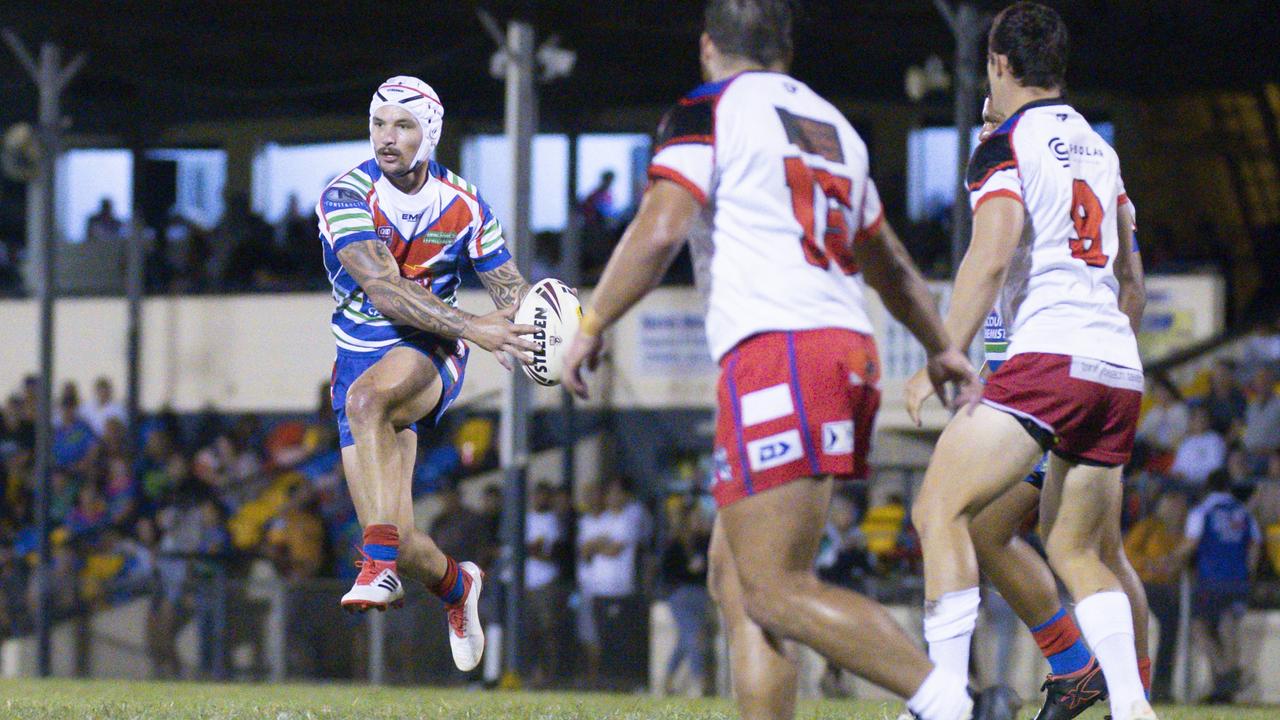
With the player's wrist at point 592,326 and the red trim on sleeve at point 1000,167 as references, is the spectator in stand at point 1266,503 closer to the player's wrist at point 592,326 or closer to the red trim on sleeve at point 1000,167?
the red trim on sleeve at point 1000,167

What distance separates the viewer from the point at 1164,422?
1645cm

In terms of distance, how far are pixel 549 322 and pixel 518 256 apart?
9.90 metres

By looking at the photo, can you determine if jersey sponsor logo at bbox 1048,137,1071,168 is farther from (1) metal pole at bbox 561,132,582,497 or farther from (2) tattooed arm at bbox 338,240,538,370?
(1) metal pole at bbox 561,132,582,497

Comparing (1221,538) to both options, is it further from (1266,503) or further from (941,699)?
(941,699)

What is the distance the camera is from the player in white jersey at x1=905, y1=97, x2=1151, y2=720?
6.37 metres

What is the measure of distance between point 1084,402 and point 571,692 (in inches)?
390

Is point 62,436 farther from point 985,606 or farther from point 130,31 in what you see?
point 985,606

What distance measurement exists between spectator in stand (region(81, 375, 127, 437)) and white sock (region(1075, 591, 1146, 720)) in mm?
16932

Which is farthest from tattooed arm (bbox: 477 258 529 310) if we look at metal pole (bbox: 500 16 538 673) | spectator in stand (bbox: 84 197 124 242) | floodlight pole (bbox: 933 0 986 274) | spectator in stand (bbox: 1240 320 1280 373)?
spectator in stand (bbox: 84 197 124 242)

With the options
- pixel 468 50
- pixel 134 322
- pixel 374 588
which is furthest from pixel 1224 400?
pixel 134 322

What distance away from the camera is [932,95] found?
23.7 metres

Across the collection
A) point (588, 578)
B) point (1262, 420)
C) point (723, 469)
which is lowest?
point (588, 578)

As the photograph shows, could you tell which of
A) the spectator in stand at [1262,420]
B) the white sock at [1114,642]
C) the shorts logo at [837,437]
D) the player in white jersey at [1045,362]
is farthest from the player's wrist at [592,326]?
the spectator in stand at [1262,420]

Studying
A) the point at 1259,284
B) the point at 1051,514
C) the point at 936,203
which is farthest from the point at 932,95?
the point at 1051,514
